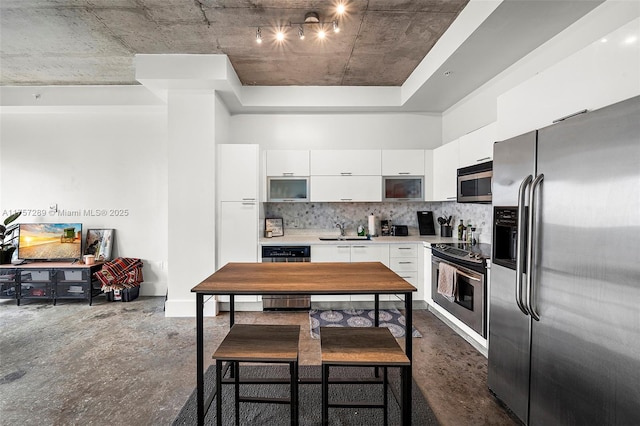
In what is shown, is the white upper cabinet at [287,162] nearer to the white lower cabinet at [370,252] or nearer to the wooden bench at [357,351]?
the white lower cabinet at [370,252]

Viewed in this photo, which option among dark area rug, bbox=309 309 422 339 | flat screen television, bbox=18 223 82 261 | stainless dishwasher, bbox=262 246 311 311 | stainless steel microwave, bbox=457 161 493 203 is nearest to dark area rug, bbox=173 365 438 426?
dark area rug, bbox=309 309 422 339

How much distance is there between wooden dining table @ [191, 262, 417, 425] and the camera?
5.39ft

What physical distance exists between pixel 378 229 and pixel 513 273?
111 inches

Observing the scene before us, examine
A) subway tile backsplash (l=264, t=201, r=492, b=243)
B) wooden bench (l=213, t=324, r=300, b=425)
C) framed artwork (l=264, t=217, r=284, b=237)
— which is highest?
subway tile backsplash (l=264, t=201, r=492, b=243)

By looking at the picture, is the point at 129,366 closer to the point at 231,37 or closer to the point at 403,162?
the point at 231,37

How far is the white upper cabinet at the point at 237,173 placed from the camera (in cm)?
403

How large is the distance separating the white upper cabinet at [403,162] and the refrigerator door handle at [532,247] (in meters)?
2.72

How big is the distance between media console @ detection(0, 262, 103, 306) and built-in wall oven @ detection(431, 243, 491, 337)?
4.69m

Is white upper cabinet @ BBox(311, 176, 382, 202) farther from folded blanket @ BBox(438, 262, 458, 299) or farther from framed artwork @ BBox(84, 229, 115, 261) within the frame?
framed artwork @ BBox(84, 229, 115, 261)

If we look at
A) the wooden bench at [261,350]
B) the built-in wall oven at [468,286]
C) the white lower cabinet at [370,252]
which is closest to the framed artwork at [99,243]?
the white lower cabinet at [370,252]

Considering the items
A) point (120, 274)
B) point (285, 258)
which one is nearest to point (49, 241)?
point (120, 274)

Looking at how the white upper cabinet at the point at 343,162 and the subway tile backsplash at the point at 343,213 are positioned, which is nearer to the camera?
the white upper cabinet at the point at 343,162

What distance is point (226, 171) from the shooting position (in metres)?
4.03

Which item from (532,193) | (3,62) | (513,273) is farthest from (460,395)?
(3,62)
